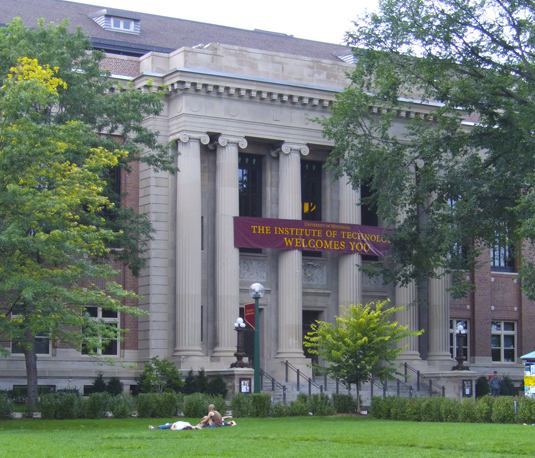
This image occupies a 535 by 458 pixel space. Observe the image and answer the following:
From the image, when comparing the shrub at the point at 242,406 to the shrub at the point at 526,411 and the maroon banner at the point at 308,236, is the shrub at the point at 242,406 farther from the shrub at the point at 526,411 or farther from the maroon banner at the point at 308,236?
the maroon banner at the point at 308,236

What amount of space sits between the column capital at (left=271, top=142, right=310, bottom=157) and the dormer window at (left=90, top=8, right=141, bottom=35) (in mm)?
Answer: 9344

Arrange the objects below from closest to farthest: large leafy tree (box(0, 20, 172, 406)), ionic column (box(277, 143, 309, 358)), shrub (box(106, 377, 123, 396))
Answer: large leafy tree (box(0, 20, 172, 406)) < shrub (box(106, 377, 123, 396)) < ionic column (box(277, 143, 309, 358))

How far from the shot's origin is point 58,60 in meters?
41.4

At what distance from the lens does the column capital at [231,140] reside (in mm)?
51975

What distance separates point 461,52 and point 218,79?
34.0ft

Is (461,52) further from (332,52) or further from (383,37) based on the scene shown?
(332,52)

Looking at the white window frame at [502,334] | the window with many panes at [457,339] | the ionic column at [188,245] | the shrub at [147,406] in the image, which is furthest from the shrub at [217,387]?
the white window frame at [502,334]

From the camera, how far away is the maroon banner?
52375mm

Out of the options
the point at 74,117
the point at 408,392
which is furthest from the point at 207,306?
the point at 74,117

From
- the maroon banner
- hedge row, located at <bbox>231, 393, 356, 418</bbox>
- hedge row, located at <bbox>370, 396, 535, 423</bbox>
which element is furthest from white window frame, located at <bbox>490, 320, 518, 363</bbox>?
hedge row, located at <bbox>370, 396, 535, 423</bbox>

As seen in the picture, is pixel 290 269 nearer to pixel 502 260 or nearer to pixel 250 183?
pixel 250 183

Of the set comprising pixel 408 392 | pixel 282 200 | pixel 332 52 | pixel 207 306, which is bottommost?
→ pixel 408 392

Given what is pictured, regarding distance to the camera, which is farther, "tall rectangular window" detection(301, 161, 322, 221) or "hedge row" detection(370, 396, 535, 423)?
"tall rectangular window" detection(301, 161, 322, 221)

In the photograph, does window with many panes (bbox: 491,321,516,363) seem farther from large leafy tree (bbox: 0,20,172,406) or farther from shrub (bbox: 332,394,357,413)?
large leafy tree (bbox: 0,20,172,406)
